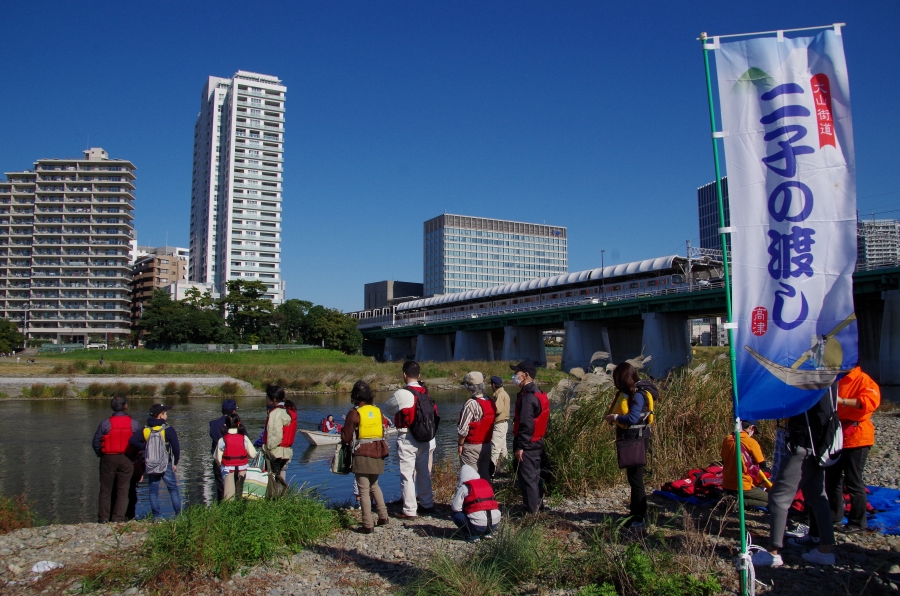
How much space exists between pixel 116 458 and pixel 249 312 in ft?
255

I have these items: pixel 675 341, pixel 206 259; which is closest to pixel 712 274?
pixel 675 341

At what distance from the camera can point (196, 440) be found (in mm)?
21922

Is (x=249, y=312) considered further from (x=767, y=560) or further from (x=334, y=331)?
(x=767, y=560)

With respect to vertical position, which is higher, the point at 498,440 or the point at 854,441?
→ the point at 854,441

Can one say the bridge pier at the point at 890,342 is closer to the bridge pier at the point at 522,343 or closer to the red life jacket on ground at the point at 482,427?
the bridge pier at the point at 522,343

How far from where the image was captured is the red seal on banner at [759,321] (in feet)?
14.8

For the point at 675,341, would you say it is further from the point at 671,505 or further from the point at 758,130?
the point at 758,130

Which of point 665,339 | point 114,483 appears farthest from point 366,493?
point 665,339

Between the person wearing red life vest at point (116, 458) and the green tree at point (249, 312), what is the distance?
77295 millimetres

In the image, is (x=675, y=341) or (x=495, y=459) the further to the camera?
(x=675, y=341)

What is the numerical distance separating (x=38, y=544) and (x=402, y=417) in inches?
170

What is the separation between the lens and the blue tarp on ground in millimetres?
6336

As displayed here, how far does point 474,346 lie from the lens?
77.9m

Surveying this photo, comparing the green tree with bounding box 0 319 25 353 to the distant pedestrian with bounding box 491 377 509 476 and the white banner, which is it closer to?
the distant pedestrian with bounding box 491 377 509 476
